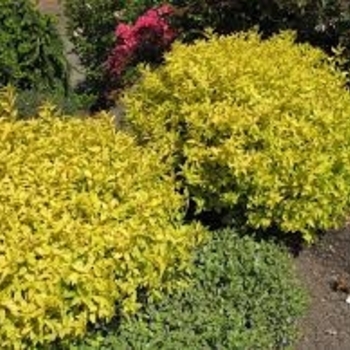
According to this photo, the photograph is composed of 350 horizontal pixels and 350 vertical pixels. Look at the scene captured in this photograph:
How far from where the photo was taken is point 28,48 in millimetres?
6762

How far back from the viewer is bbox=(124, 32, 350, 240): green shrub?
499 centimetres

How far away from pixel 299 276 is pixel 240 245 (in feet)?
1.89

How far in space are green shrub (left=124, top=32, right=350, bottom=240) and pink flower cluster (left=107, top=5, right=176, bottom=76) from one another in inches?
91.1

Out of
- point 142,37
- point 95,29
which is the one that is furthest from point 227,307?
point 95,29


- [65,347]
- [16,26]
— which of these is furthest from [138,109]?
[65,347]

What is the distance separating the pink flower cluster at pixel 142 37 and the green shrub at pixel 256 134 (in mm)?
2315

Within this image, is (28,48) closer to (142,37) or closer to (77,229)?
(142,37)

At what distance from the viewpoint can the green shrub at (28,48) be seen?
6660mm

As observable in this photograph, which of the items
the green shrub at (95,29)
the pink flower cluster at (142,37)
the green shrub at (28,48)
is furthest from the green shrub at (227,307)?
the green shrub at (95,29)

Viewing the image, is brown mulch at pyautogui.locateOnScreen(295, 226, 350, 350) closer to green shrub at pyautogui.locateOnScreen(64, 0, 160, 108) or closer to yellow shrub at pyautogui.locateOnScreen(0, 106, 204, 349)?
yellow shrub at pyautogui.locateOnScreen(0, 106, 204, 349)

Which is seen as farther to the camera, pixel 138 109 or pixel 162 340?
pixel 138 109

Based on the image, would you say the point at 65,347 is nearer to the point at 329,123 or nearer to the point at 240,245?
the point at 240,245

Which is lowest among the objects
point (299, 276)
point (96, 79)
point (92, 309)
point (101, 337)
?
point (96, 79)

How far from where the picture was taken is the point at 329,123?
16.9ft
